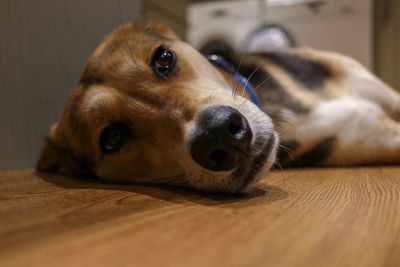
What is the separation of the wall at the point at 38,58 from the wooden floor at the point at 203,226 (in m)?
0.63

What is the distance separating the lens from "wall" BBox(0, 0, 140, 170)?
185 cm

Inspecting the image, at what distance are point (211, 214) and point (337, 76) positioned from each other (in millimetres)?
1426

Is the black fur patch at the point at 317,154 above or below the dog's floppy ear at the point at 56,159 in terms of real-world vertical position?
below

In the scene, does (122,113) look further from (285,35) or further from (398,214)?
(285,35)

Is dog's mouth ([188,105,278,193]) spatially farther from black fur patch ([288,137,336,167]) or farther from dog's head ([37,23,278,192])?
black fur patch ([288,137,336,167])

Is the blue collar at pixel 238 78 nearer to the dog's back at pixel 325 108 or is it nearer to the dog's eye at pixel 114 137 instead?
the dog's back at pixel 325 108

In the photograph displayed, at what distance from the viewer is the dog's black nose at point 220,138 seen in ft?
3.76

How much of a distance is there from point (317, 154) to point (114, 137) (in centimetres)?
88

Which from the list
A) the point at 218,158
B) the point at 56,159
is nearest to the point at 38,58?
the point at 56,159

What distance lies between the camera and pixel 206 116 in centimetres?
120

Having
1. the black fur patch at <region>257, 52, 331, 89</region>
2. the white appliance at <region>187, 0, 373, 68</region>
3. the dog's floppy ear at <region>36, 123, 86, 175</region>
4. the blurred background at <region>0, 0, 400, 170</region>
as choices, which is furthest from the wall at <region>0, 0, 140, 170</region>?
the white appliance at <region>187, 0, 373, 68</region>

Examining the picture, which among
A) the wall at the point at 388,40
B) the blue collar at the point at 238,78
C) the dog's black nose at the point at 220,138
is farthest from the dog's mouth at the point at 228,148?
the wall at the point at 388,40

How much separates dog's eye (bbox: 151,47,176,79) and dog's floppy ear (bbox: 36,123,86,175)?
1.73 feet

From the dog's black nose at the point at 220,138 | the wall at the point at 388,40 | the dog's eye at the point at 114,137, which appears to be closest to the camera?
the dog's black nose at the point at 220,138
